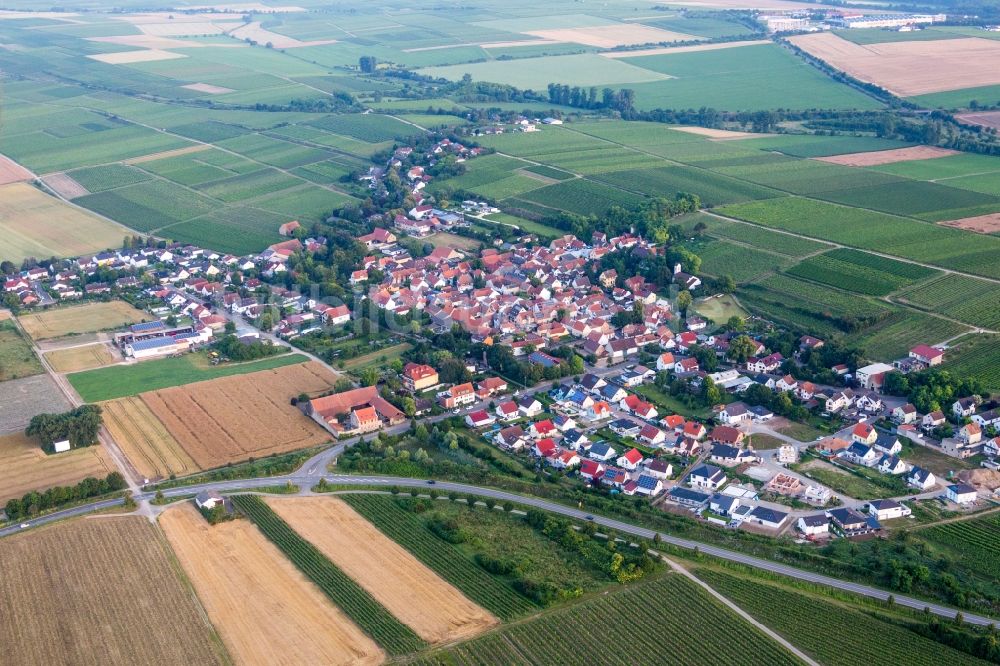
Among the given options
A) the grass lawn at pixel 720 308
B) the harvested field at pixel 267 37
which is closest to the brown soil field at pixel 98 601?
the grass lawn at pixel 720 308

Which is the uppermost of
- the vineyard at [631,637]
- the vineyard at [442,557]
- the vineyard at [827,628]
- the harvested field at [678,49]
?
the harvested field at [678,49]

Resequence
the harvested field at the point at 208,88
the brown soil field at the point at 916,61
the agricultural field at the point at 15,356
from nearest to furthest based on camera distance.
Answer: the agricultural field at the point at 15,356 < the brown soil field at the point at 916,61 < the harvested field at the point at 208,88

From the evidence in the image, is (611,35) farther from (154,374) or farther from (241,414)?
(241,414)

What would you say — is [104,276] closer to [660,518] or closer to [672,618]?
[660,518]

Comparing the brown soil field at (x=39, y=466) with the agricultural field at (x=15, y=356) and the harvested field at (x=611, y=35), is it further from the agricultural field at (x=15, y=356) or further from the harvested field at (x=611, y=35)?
the harvested field at (x=611, y=35)

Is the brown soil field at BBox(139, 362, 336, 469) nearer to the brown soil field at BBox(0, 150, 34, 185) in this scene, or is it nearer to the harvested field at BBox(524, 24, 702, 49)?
the brown soil field at BBox(0, 150, 34, 185)

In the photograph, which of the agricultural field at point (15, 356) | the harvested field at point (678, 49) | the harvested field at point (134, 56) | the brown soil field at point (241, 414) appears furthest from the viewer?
the harvested field at point (134, 56)

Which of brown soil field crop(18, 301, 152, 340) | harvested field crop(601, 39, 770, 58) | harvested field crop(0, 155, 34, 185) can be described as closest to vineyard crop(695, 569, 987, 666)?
brown soil field crop(18, 301, 152, 340)

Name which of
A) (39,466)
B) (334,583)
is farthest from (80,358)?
(334,583)
